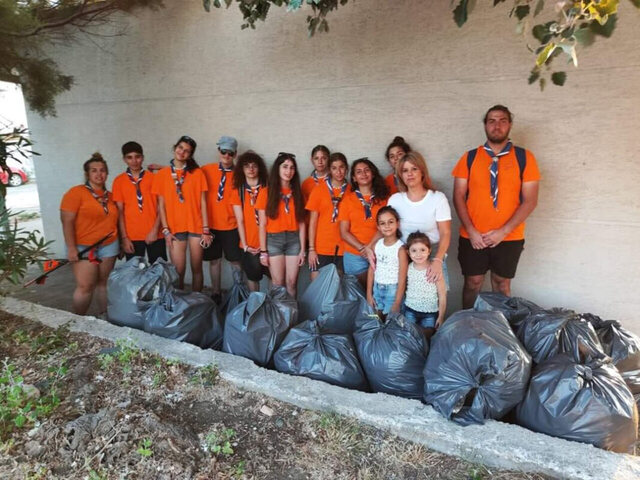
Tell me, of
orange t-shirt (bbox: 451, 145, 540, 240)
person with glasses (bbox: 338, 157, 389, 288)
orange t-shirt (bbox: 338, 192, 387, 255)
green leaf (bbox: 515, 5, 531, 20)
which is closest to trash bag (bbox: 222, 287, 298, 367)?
person with glasses (bbox: 338, 157, 389, 288)

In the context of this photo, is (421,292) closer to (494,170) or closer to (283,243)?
(494,170)

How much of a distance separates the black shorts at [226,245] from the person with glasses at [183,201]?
4.7 inches

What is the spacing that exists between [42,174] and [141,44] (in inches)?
104

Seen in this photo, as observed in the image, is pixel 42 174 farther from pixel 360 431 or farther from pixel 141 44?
pixel 360 431

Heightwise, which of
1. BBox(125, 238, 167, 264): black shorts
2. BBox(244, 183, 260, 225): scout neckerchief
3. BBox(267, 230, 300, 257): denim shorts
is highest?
BBox(244, 183, 260, 225): scout neckerchief

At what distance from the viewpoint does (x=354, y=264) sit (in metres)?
3.56

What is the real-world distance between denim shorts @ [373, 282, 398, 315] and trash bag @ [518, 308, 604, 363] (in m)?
0.90

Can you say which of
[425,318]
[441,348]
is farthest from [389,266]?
[441,348]

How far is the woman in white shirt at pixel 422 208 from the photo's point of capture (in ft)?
10.0

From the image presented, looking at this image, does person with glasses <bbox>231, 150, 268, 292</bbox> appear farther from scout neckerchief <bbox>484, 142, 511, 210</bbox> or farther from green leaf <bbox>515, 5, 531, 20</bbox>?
green leaf <bbox>515, 5, 531, 20</bbox>

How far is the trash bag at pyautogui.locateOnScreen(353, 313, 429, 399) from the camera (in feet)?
8.25

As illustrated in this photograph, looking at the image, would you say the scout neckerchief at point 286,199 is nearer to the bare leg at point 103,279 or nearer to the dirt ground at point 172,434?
the dirt ground at point 172,434

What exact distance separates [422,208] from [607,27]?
1655 millimetres

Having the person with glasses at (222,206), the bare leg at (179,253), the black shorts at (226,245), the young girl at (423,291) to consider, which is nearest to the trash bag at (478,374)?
the young girl at (423,291)
